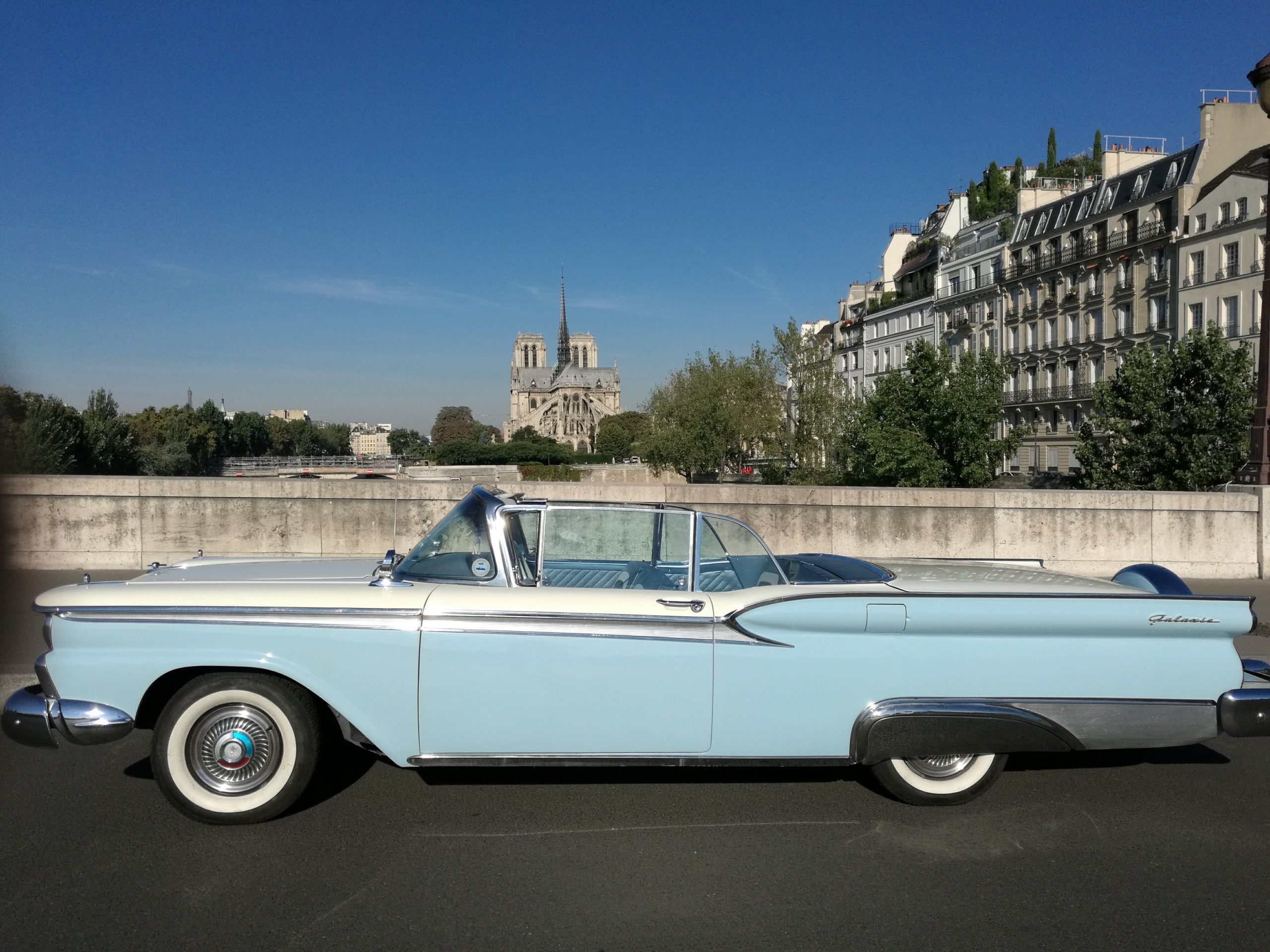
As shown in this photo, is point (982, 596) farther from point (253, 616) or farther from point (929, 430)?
point (929, 430)

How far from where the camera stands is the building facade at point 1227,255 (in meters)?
45.4

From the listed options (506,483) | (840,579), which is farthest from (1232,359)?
(840,579)

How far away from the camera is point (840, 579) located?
4898 millimetres

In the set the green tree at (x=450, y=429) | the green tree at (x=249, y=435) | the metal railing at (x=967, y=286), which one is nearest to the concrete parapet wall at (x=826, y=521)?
the metal railing at (x=967, y=286)

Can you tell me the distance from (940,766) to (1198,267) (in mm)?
53345

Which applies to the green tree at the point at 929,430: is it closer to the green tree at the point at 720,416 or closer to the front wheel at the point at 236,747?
the green tree at the point at 720,416

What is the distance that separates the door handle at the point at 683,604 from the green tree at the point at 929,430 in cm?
2900

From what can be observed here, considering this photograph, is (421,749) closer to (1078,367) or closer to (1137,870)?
(1137,870)

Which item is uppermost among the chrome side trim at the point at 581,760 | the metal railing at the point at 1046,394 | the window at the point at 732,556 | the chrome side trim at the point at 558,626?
the metal railing at the point at 1046,394

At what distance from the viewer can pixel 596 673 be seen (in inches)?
169

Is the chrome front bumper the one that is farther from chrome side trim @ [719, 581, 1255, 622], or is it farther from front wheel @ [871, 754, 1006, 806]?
front wheel @ [871, 754, 1006, 806]

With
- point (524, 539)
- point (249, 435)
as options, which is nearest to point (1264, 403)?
point (524, 539)

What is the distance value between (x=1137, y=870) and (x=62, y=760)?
5.37 metres

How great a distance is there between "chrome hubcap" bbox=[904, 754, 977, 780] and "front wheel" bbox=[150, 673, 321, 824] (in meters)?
2.82
